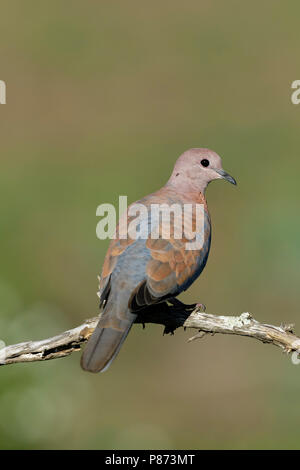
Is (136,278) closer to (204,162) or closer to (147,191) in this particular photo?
(204,162)

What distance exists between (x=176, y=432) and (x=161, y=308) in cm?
500

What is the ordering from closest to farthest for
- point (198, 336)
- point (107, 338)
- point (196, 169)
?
1. point (198, 336)
2. point (107, 338)
3. point (196, 169)

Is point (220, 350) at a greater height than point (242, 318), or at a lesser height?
greater

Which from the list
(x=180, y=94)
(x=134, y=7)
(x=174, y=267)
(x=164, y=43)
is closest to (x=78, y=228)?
(x=180, y=94)

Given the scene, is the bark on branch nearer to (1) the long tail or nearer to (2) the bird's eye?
(1) the long tail

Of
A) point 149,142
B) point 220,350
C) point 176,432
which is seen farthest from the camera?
point 149,142

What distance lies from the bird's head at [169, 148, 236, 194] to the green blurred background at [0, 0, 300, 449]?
234 cm

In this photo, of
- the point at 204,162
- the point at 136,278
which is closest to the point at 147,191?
the point at 204,162

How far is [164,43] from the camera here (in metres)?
21.5

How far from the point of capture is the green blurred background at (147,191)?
10750 mm

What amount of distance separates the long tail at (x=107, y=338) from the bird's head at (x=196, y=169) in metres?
1.65

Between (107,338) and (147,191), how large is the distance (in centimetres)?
823

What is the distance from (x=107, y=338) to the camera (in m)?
6.09

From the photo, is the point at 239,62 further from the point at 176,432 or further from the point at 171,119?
the point at 176,432
